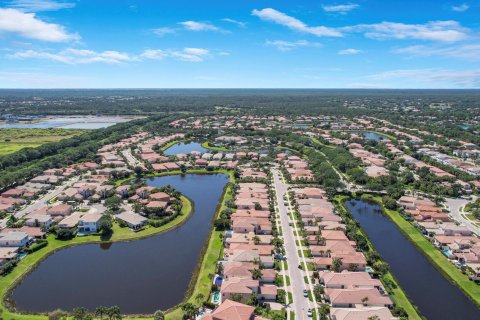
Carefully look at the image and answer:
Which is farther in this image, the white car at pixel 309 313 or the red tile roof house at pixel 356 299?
the red tile roof house at pixel 356 299

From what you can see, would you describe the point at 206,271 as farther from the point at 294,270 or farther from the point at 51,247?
the point at 51,247

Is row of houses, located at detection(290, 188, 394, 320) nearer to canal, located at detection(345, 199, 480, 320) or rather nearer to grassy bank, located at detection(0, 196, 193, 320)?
canal, located at detection(345, 199, 480, 320)

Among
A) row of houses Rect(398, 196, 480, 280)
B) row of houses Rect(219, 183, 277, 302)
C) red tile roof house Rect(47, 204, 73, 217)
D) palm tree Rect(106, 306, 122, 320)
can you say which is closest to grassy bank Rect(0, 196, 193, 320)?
red tile roof house Rect(47, 204, 73, 217)

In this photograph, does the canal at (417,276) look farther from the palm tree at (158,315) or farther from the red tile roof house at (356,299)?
the palm tree at (158,315)

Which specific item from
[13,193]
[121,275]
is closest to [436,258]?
[121,275]

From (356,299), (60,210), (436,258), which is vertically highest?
(60,210)

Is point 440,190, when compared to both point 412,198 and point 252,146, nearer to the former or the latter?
point 412,198

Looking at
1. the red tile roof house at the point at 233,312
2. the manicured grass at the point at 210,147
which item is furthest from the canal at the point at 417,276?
the manicured grass at the point at 210,147
